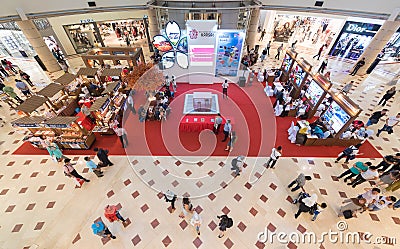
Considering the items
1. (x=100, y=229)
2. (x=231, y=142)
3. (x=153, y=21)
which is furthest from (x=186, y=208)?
(x=153, y=21)

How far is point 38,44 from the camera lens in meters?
12.5

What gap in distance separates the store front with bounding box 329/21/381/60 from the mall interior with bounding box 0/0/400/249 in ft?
0.38

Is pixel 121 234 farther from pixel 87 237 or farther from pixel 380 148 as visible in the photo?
pixel 380 148

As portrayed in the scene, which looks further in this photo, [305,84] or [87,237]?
[305,84]

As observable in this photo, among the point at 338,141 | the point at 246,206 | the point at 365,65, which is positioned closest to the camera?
the point at 246,206

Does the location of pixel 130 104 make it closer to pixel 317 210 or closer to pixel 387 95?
pixel 317 210

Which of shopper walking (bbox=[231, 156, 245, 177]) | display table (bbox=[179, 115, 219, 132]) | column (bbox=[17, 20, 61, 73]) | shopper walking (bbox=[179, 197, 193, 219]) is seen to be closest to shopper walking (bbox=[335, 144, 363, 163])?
shopper walking (bbox=[231, 156, 245, 177])

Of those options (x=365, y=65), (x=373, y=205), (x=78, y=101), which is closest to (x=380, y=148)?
(x=373, y=205)

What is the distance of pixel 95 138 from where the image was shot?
7.98 metres

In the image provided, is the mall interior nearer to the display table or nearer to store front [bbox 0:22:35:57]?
the display table

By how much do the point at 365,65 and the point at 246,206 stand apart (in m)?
14.9

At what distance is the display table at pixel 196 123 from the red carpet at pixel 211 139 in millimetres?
246

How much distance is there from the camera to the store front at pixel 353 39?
13024mm

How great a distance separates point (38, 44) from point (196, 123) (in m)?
13.8
